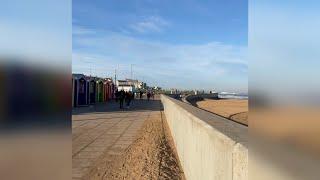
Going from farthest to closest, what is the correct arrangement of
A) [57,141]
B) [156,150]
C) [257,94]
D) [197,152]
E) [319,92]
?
[156,150] < [197,152] < [57,141] < [257,94] < [319,92]

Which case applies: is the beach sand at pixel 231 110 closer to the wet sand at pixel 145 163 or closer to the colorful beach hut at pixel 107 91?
the wet sand at pixel 145 163

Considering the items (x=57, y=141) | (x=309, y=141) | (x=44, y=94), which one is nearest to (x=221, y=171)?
(x=57, y=141)

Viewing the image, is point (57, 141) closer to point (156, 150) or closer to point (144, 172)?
point (144, 172)

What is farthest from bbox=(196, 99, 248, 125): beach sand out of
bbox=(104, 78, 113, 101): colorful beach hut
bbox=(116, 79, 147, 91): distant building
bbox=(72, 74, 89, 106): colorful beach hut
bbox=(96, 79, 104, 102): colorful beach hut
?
bbox=(116, 79, 147, 91): distant building

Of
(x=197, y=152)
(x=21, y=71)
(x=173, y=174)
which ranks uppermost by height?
(x=21, y=71)

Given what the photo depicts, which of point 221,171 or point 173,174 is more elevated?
point 221,171

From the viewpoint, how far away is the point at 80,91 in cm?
3659

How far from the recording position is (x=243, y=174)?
261cm

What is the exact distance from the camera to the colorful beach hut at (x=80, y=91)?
112 feet

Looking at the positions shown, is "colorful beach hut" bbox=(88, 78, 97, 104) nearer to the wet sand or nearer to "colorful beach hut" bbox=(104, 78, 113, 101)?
"colorful beach hut" bbox=(104, 78, 113, 101)

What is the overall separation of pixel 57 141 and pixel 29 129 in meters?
0.20

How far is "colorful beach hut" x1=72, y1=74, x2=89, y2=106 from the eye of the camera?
34.2m

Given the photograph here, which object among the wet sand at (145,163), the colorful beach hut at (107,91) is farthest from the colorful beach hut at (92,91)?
the wet sand at (145,163)

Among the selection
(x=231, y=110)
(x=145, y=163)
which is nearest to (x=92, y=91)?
(x=231, y=110)
